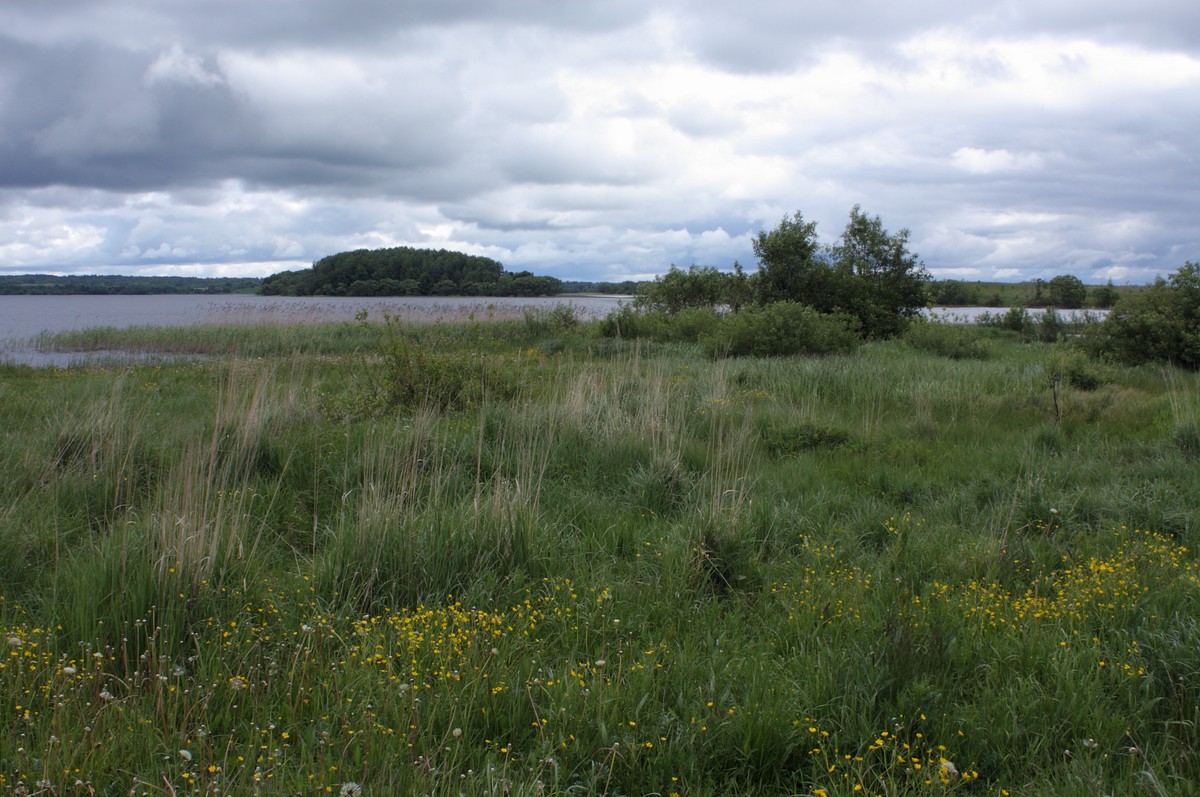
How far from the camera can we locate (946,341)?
2069 centimetres

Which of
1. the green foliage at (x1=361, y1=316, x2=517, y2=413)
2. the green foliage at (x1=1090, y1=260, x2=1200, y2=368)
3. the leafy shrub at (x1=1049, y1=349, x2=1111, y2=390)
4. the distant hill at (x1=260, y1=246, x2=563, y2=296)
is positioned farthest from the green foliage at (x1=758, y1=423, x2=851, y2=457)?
the distant hill at (x1=260, y1=246, x2=563, y2=296)

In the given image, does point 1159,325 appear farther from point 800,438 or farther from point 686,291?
point 686,291

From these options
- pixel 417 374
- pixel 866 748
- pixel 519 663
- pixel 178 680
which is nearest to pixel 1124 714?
pixel 866 748

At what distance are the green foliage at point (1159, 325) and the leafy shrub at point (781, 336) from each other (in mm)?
5743

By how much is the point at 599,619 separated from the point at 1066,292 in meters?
57.3

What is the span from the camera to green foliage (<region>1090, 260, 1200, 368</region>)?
15.1 metres

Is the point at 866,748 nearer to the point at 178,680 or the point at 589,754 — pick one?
the point at 589,754

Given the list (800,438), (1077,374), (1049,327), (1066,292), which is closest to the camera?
(800,438)

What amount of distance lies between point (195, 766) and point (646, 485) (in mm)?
4404

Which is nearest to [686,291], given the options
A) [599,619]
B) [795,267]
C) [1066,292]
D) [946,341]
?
[795,267]

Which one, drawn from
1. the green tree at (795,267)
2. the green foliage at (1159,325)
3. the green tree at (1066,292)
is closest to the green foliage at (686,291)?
the green tree at (795,267)

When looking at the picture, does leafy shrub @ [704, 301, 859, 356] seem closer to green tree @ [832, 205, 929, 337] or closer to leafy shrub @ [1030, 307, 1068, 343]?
green tree @ [832, 205, 929, 337]

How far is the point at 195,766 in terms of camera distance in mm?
2939

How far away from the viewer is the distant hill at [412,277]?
64750 mm
